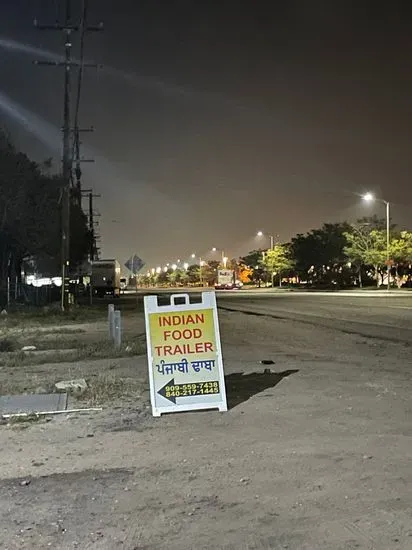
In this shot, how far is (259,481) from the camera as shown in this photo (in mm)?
5586

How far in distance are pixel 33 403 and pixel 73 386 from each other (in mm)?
1125

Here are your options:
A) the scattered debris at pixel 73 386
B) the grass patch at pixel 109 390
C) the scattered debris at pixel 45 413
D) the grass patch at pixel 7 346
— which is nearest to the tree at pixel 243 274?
the grass patch at pixel 7 346

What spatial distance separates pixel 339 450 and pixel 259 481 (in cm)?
123

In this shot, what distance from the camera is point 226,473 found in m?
5.84

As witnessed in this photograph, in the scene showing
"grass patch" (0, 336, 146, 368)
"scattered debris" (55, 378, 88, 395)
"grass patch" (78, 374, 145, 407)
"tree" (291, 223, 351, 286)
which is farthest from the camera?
"tree" (291, 223, 351, 286)

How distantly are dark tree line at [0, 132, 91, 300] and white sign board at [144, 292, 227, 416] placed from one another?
26.5m

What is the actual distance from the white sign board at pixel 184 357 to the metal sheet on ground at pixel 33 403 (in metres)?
1.43

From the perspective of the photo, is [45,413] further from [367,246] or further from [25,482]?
[367,246]

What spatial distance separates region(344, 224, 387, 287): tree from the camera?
71812 mm

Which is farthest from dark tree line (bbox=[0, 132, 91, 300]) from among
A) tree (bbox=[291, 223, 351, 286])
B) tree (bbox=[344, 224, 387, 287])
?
tree (bbox=[291, 223, 351, 286])

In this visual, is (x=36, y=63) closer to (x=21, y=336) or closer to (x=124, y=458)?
(x=21, y=336)

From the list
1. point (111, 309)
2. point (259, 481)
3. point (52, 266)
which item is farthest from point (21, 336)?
point (52, 266)

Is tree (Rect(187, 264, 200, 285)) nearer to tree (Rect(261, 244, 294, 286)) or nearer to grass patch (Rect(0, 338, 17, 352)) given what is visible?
tree (Rect(261, 244, 294, 286))

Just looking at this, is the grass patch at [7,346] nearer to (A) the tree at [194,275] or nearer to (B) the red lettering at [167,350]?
(B) the red lettering at [167,350]
